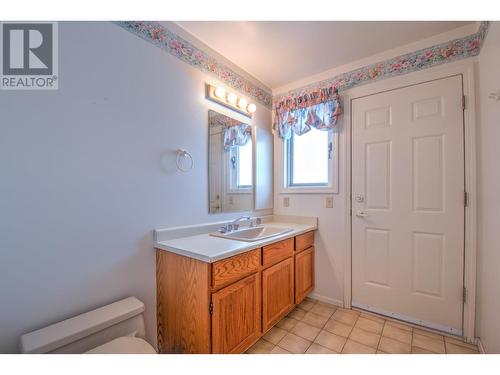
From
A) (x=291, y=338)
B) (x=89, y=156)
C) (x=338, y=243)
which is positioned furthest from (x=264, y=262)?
(x=89, y=156)

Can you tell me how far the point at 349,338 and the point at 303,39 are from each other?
2.37 metres

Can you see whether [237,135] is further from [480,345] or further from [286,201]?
[480,345]

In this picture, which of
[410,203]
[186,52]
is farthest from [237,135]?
[410,203]

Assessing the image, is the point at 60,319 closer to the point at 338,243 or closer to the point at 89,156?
the point at 89,156

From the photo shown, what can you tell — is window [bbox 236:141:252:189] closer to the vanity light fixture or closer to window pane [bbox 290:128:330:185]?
the vanity light fixture

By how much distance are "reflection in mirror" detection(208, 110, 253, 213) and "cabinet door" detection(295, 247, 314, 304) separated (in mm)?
695

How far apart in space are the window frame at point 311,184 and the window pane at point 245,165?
46cm

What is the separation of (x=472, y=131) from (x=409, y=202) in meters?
0.64

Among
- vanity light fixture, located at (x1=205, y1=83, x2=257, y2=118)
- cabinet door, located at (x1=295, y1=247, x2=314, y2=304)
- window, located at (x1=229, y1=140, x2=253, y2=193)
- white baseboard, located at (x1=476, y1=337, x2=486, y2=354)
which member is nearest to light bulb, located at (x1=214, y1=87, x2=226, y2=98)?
vanity light fixture, located at (x1=205, y1=83, x2=257, y2=118)

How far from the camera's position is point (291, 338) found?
5.36ft

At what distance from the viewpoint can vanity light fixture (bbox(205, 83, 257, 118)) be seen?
1.78 meters

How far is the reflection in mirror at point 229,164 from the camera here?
1.82 meters

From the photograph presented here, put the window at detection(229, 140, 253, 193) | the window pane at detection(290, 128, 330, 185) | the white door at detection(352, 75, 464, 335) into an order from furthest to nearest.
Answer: the window pane at detection(290, 128, 330, 185) < the window at detection(229, 140, 253, 193) < the white door at detection(352, 75, 464, 335)

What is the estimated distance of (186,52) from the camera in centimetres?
160
